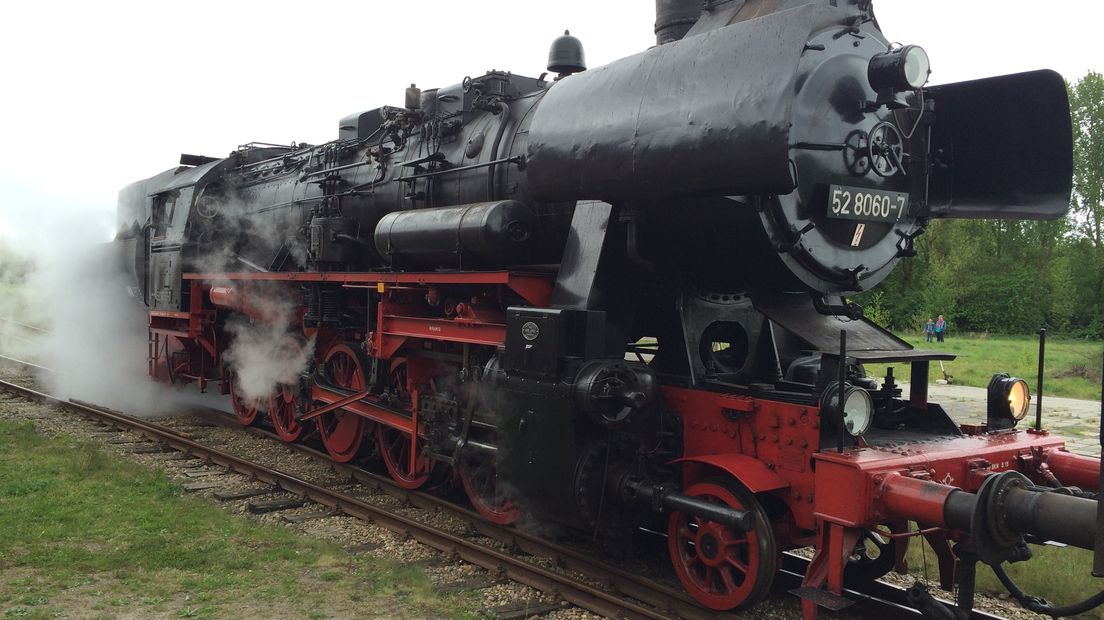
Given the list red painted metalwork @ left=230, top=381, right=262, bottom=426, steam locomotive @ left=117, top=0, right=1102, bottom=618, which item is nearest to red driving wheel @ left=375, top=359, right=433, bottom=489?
steam locomotive @ left=117, top=0, right=1102, bottom=618

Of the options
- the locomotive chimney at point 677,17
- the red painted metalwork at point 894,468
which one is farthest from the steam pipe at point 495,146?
the red painted metalwork at point 894,468

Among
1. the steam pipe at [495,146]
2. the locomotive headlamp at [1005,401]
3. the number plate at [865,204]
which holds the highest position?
the steam pipe at [495,146]

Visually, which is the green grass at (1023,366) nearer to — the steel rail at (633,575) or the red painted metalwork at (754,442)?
the steel rail at (633,575)

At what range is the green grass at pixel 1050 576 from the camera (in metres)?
4.98

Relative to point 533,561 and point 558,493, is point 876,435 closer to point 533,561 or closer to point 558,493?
point 558,493

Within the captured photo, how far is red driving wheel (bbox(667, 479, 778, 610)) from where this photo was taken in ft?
14.0

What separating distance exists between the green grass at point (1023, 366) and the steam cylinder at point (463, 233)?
1079cm

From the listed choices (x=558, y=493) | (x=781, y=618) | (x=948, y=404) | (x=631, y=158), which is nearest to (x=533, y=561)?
(x=558, y=493)

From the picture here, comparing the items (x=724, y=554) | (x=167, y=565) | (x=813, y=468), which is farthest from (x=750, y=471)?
(x=167, y=565)

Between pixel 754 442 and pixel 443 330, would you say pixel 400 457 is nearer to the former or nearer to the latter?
pixel 443 330

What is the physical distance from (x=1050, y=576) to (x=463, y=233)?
4.37 m

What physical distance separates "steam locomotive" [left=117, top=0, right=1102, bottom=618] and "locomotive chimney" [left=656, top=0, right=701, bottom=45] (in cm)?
2

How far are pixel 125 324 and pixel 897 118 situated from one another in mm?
13264

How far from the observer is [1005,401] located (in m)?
4.86
